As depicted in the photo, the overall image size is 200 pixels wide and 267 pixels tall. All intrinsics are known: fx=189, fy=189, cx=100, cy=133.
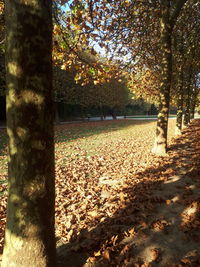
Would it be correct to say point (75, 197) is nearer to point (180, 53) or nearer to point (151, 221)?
point (151, 221)

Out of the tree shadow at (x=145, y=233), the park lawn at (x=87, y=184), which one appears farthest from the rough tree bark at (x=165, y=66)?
the tree shadow at (x=145, y=233)

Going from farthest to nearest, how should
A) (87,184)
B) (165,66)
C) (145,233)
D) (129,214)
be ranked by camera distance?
(165,66)
(87,184)
(129,214)
(145,233)

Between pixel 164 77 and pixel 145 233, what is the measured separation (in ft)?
24.3

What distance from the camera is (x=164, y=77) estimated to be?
29.1 ft

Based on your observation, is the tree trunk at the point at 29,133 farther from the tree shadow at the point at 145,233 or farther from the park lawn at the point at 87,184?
the park lawn at the point at 87,184

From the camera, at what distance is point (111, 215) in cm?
409

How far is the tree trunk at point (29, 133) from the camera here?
194 centimetres

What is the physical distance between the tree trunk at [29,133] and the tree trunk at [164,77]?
766 cm

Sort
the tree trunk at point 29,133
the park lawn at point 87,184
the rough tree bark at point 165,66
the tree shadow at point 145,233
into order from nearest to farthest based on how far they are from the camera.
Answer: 1. the tree trunk at point 29,133
2. the tree shadow at point 145,233
3. the park lawn at point 87,184
4. the rough tree bark at point 165,66

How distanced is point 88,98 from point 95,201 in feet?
119

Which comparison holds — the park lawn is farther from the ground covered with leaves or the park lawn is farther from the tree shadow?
the tree shadow


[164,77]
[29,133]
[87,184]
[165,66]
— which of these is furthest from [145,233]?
[165,66]

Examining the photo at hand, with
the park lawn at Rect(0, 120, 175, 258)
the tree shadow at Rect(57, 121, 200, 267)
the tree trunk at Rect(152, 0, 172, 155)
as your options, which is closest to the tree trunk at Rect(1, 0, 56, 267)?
the tree shadow at Rect(57, 121, 200, 267)

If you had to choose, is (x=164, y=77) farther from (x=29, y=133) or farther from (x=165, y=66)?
(x=29, y=133)
